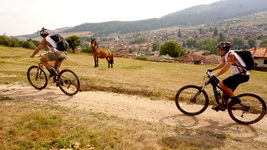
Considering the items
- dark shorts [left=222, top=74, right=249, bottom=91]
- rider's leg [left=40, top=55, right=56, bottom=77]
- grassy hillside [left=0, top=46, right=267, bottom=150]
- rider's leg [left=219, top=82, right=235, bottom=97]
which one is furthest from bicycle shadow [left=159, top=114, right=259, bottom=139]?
rider's leg [left=40, top=55, right=56, bottom=77]

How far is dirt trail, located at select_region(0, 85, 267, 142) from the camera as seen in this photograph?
6.23 metres

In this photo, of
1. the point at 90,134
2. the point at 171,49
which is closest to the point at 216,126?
the point at 90,134

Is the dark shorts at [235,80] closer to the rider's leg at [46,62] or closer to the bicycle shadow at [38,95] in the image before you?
the bicycle shadow at [38,95]

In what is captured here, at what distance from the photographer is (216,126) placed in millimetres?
6320

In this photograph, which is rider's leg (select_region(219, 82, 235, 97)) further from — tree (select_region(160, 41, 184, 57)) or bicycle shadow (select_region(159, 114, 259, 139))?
tree (select_region(160, 41, 184, 57))

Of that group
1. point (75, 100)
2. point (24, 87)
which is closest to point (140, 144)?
point (75, 100)

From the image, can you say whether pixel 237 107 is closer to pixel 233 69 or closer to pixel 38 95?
pixel 233 69

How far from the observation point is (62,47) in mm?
8547

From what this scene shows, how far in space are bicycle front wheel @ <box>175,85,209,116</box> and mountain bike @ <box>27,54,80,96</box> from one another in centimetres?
550

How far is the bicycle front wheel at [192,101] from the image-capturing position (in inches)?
281

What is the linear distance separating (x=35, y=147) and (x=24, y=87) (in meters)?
7.21

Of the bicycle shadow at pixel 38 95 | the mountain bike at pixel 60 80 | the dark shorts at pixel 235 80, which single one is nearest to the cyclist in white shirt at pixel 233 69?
the dark shorts at pixel 235 80

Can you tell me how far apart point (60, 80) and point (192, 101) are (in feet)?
23.5

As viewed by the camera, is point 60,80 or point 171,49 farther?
point 171,49
